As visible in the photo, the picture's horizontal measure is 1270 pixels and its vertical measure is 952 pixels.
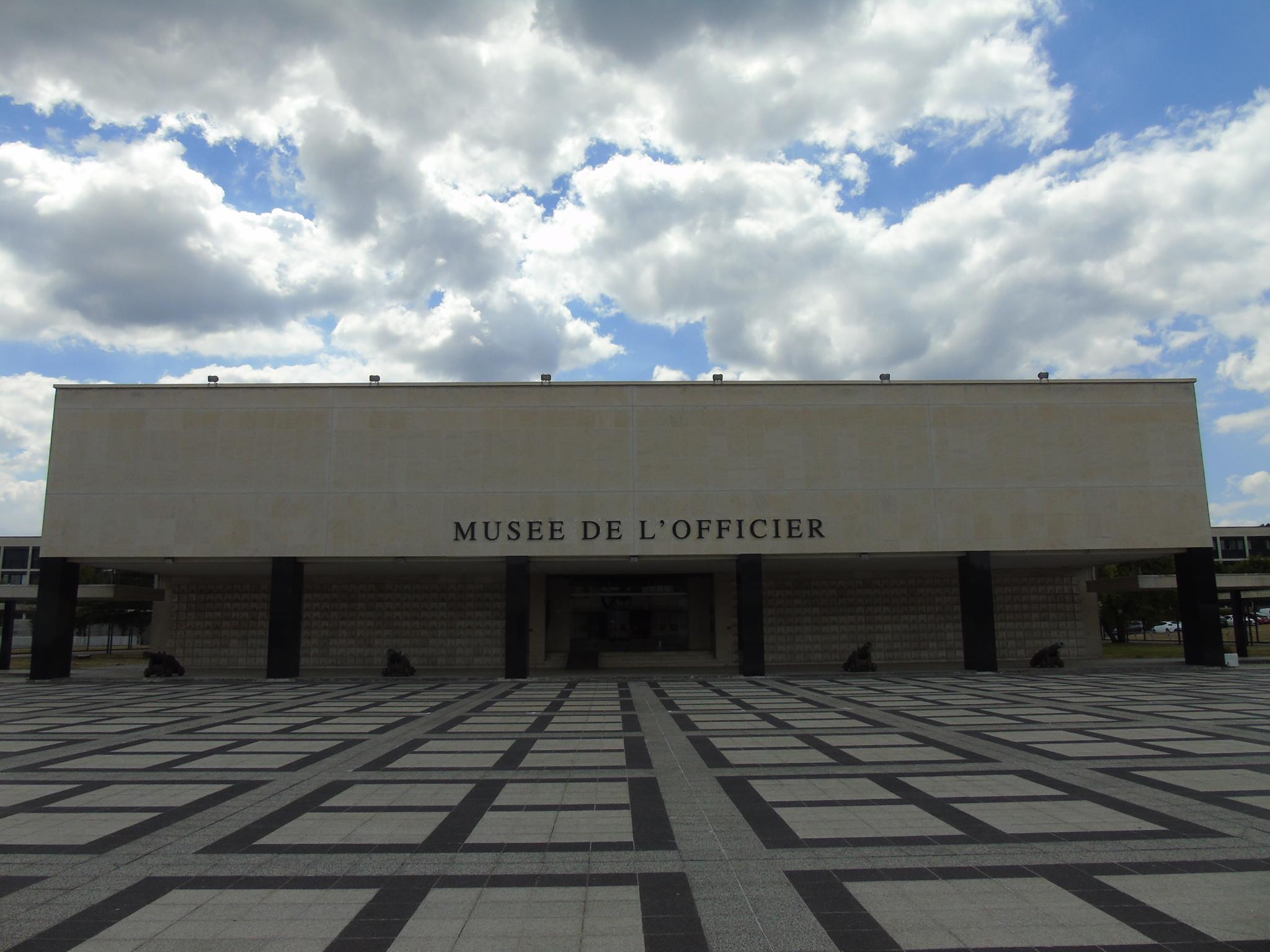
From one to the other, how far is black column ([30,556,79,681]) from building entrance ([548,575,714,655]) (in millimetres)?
17103

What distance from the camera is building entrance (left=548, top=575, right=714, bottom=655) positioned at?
3381 cm

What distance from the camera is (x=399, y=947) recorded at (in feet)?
14.9

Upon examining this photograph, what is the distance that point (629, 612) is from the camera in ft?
112

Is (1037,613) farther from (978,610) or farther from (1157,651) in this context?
(1157,651)

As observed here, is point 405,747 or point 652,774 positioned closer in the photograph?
point 652,774

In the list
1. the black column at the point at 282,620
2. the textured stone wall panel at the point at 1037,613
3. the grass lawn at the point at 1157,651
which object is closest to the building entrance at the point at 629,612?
the black column at the point at 282,620

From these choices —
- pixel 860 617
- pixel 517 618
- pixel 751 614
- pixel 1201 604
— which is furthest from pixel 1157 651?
pixel 517 618

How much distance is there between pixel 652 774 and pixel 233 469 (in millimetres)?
21488

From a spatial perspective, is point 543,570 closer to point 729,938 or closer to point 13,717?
point 13,717

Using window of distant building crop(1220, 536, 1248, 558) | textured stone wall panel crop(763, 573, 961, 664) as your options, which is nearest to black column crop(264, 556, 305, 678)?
textured stone wall panel crop(763, 573, 961, 664)

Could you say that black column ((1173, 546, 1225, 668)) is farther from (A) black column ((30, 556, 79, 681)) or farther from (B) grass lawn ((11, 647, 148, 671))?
(B) grass lawn ((11, 647, 148, 671))

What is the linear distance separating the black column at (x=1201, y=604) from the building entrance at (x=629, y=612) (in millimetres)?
17049

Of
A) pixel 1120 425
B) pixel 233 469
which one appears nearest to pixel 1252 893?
pixel 1120 425

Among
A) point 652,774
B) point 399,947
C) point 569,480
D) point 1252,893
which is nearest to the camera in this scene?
point 399,947
